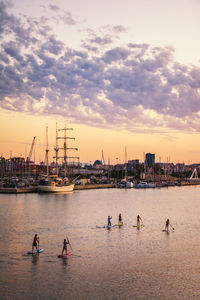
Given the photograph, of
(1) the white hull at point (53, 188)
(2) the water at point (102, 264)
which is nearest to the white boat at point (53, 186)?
(1) the white hull at point (53, 188)

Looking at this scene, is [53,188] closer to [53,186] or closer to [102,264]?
[53,186]

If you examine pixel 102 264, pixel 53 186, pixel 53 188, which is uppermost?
pixel 53 186

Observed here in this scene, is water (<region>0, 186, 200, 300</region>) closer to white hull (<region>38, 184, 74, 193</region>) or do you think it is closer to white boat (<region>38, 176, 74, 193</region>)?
white hull (<region>38, 184, 74, 193</region>)

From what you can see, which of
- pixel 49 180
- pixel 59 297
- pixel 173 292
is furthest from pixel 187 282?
pixel 49 180

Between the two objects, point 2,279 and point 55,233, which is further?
point 55,233

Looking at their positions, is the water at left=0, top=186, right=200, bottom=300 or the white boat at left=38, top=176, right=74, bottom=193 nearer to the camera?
the water at left=0, top=186, right=200, bottom=300

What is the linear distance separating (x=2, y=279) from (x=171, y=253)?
21065mm

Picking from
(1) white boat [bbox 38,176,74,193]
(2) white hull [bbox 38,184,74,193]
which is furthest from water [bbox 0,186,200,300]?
(1) white boat [bbox 38,176,74,193]

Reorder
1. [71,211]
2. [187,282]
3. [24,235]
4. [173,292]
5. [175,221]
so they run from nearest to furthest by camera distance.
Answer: [173,292] → [187,282] → [24,235] → [175,221] → [71,211]

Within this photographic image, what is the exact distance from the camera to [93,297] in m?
28.6

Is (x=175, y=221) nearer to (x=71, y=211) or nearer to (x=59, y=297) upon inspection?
(x=71, y=211)

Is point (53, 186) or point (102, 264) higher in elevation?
point (53, 186)

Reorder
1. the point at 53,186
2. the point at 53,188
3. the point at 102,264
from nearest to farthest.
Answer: the point at 102,264, the point at 53,188, the point at 53,186

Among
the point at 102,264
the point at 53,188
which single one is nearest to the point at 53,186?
the point at 53,188
